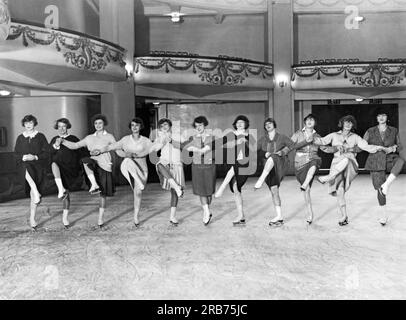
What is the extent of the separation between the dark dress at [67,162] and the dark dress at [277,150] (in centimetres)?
282

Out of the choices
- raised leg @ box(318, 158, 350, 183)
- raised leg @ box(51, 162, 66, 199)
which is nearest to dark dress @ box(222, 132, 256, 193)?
raised leg @ box(318, 158, 350, 183)

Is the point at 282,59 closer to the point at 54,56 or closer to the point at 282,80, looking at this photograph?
the point at 282,80

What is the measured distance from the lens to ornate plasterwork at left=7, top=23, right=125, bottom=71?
8.10m

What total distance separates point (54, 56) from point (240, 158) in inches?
197

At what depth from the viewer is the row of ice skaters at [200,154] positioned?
237 inches

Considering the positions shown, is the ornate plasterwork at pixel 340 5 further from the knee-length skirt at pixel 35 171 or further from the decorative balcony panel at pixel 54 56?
the knee-length skirt at pixel 35 171

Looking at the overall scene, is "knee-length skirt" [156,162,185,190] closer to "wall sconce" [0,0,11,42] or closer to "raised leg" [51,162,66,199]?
"raised leg" [51,162,66,199]

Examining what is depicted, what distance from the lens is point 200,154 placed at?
6.16m

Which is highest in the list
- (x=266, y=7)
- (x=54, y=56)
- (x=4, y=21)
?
(x=266, y=7)

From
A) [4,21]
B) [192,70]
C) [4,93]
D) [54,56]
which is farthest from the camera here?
[192,70]

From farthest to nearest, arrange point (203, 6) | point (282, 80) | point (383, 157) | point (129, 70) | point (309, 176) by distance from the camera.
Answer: point (282, 80)
point (203, 6)
point (129, 70)
point (309, 176)
point (383, 157)

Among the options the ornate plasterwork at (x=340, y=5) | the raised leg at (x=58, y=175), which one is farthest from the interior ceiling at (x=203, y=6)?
the raised leg at (x=58, y=175)

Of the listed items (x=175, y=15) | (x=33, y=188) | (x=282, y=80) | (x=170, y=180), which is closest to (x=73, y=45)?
(x=33, y=188)

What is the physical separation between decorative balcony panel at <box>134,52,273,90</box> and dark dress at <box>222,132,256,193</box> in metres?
7.03
